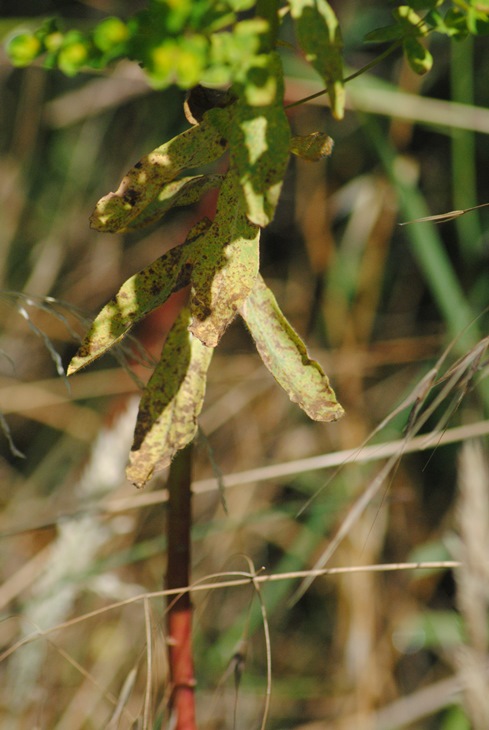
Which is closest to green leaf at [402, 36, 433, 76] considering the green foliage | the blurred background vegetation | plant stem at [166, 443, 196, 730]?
the green foliage

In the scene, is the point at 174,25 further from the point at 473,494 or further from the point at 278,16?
the point at 473,494

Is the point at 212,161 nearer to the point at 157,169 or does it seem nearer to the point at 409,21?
the point at 157,169

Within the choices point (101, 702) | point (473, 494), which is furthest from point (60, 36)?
point (101, 702)

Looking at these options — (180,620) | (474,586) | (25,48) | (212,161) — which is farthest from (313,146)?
(474,586)

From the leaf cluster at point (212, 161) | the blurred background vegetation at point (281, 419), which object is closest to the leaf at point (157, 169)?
the leaf cluster at point (212, 161)

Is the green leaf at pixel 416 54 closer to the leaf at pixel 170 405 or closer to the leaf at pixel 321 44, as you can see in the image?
the leaf at pixel 321 44

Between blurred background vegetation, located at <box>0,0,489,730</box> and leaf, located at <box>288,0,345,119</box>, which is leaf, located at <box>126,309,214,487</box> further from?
blurred background vegetation, located at <box>0,0,489,730</box>
